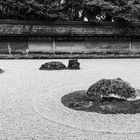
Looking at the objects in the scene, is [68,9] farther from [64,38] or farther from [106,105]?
[106,105]

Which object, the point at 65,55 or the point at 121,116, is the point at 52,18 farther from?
the point at 121,116

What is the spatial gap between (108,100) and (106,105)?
326 millimetres

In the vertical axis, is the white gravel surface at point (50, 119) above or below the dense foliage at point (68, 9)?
below

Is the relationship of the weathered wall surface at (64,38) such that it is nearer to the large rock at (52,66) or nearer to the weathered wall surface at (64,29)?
the weathered wall surface at (64,29)

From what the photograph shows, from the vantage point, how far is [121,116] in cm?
690

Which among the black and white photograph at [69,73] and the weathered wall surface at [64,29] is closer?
the black and white photograph at [69,73]

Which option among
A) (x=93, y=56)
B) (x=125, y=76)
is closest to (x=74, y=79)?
(x=125, y=76)

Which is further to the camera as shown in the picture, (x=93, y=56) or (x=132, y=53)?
(x=132, y=53)

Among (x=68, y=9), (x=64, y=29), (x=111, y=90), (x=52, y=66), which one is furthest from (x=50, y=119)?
(x=68, y=9)

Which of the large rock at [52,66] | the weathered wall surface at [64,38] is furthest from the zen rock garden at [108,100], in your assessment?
the weathered wall surface at [64,38]

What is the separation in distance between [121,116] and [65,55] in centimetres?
1644

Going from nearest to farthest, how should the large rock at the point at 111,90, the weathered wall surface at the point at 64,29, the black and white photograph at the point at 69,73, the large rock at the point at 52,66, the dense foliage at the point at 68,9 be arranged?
the black and white photograph at the point at 69,73
the large rock at the point at 111,90
the large rock at the point at 52,66
the weathered wall surface at the point at 64,29
the dense foliage at the point at 68,9

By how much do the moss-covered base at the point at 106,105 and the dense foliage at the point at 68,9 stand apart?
19.2m

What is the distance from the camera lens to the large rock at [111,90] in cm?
784
